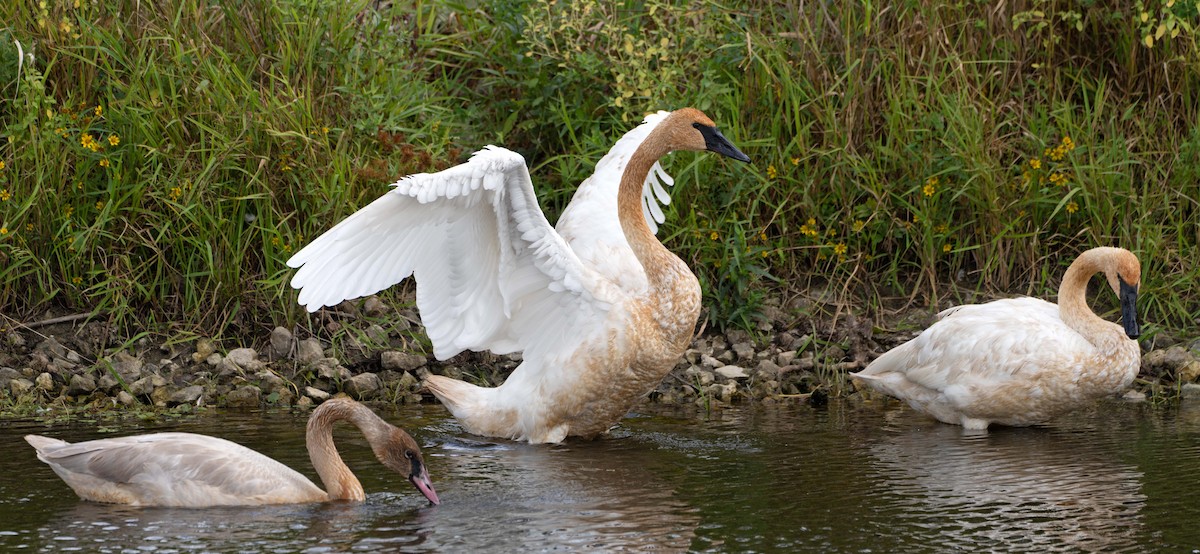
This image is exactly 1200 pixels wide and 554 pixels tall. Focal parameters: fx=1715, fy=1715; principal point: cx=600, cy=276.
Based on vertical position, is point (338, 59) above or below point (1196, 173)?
above

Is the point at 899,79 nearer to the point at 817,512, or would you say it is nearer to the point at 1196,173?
the point at 1196,173

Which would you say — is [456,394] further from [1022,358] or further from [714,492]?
[1022,358]

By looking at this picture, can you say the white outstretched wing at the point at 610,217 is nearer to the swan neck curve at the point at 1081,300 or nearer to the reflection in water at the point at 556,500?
the reflection in water at the point at 556,500

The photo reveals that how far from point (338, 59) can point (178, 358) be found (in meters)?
2.02

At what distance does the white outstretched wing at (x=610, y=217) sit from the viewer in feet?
25.7

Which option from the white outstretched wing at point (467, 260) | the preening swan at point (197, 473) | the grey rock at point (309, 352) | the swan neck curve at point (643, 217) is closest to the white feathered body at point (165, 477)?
the preening swan at point (197, 473)

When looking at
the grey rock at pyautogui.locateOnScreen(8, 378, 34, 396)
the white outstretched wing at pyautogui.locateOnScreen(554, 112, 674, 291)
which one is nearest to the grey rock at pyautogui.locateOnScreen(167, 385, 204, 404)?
the grey rock at pyautogui.locateOnScreen(8, 378, 34, 396)

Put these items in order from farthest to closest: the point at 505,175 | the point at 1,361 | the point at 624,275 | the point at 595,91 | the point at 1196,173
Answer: the point at 595,91, the point at 1196,173, the point at 1,361, the point at 624,275, the point at 505,175

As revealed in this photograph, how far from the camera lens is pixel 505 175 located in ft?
22.4

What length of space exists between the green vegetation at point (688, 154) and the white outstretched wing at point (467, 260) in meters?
1.58

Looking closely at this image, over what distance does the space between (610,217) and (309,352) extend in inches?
68.0

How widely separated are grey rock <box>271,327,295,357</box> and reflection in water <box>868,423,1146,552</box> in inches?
124

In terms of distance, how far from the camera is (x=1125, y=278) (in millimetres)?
7941

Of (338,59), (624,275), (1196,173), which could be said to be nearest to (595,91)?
(338,59)
